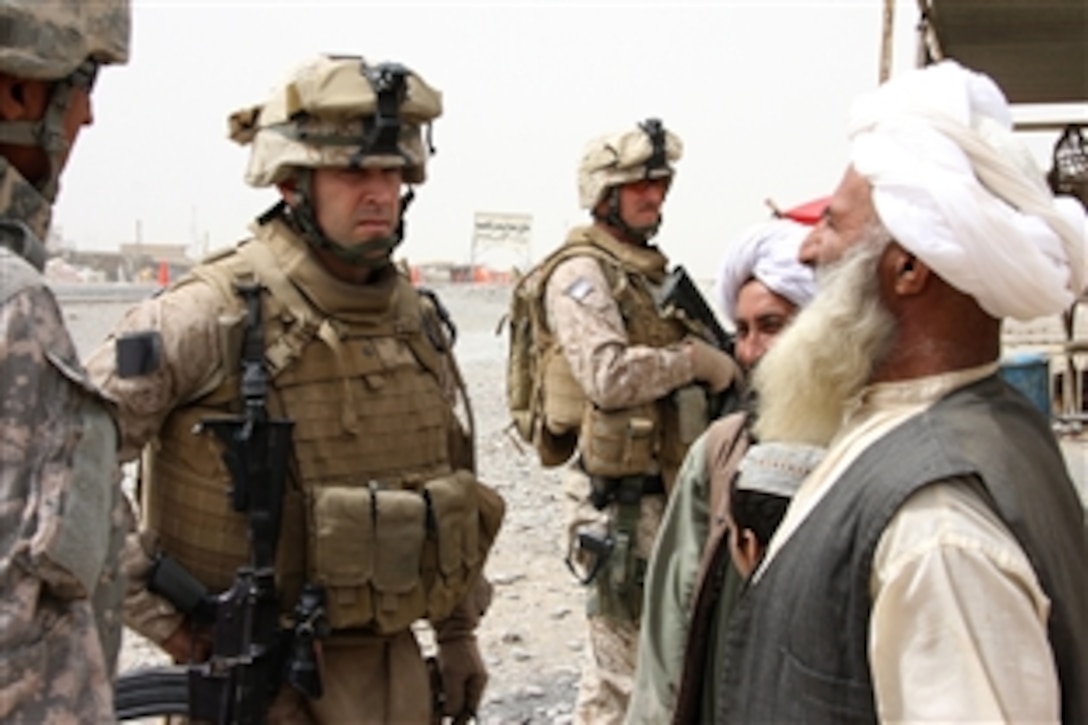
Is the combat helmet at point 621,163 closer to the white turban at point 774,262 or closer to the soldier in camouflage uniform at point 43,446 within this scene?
the white turban at point 774,262

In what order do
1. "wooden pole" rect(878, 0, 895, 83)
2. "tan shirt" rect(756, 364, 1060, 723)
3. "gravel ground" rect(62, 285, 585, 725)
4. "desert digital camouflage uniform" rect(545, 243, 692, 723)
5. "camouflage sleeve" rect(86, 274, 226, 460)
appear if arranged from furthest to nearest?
"gravel ground" rect(62, 285, 585, 725)
"wooden pole" rect(878, 0, 895, 83)
"desert digital camouflage uniform" rect(545, 243, 692, 723)
"camouflage sleeve" rect(86, 274, 226, 460)
"tan shirt" rect(756, 364, 1060, 723)

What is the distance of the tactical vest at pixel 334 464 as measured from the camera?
2.40m

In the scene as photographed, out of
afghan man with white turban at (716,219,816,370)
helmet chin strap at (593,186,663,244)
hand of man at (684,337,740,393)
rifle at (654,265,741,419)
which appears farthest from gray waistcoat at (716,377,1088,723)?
helmet chin strap at (593,186,663,244)

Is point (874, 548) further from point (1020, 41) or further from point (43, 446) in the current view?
point (1020, 41)

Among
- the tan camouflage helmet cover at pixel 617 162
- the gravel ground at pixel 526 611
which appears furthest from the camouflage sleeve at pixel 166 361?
the gravel ground at pixel 526 611

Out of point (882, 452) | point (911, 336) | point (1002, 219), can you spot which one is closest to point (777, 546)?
point (882, 452)

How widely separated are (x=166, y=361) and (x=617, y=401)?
1.92m

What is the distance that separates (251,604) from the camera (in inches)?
91.7

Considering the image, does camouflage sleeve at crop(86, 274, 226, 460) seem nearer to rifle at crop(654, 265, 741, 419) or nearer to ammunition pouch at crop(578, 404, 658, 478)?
ammunition pouch at crop(578, 404, 658, 478)

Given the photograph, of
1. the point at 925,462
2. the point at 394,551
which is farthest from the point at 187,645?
the point at 925,462

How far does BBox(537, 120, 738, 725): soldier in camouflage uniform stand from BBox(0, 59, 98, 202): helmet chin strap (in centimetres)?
253

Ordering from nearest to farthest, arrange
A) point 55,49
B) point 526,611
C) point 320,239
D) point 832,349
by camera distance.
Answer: point 55,49
point 832,349
point 320,239
point 526,611

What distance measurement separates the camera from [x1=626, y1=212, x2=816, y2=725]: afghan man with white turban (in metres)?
2.05

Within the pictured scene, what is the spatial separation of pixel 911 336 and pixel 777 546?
0.34 metres
